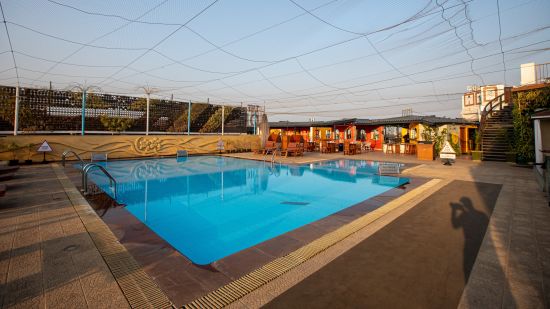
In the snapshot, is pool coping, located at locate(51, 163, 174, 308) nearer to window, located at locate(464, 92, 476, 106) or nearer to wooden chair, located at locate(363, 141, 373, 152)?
wooden chair, located at locate(363, 141, 373, 152)

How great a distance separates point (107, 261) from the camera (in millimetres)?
2881

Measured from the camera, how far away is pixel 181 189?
817cm

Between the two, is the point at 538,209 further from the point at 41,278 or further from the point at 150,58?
the point at 150,58

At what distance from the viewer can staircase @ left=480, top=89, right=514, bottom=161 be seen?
41.8ft

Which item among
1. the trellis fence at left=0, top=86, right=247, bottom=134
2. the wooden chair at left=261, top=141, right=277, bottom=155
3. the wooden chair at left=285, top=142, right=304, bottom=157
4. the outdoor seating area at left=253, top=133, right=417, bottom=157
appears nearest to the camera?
the trellis fence at left=0, top=86, right=247, bottom=134

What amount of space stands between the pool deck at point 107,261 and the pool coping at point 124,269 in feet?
0.05

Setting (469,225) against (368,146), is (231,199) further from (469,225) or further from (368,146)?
(368,146)

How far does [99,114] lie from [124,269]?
48.5ft

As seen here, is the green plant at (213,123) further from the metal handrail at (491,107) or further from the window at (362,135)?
the metal handrail at (491,107)

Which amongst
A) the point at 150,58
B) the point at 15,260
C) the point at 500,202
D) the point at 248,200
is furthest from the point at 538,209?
the point at 150,58

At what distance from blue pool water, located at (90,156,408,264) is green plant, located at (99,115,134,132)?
435cm

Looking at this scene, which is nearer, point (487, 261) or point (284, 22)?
point (487, 261)

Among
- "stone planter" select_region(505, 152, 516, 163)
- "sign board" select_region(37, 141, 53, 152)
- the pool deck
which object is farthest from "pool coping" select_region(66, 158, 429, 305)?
"stone planter" select_region(505, 152, 516, 163)

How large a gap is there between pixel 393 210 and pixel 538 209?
277 cm
